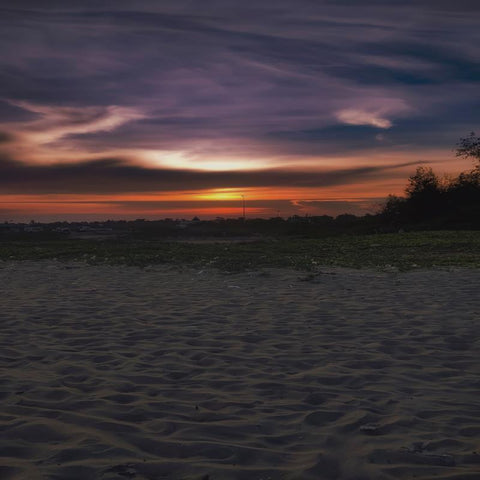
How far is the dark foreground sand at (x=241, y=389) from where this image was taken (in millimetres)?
4047

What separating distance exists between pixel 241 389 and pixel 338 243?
97.5ft

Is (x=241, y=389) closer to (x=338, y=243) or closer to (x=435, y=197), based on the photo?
(x=338, y=243)

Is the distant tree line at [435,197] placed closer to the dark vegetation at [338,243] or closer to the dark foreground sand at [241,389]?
the dark vegetation at [338,243]

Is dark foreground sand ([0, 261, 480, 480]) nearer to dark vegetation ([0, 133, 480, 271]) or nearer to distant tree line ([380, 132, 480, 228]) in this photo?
dark vegetation ([0, 133, 480, 271])

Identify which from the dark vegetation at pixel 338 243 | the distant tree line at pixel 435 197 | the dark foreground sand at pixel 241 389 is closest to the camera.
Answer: the dark foreground sand at pixel 241 389

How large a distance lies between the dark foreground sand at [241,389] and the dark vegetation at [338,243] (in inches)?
347

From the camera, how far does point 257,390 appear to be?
5645 millimetres

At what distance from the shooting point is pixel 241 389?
5676mm

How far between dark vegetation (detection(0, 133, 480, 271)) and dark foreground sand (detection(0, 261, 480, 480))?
881 cm

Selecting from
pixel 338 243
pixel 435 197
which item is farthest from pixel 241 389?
pixel 435 197

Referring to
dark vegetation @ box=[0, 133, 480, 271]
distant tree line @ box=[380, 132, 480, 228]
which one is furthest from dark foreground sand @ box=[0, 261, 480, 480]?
distant tree line @ box=[380, 132, 480, 228]

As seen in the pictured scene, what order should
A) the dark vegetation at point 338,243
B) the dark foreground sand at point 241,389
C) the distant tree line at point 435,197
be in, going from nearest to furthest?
the dark foreground sand at point 241,389
the dark vegetation at point 338,243
the distant tree line at point 435,197

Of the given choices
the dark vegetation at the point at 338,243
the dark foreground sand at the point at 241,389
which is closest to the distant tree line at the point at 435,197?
the dark vegetation at the point at 338,243

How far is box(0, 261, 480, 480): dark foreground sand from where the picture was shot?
4047mm
